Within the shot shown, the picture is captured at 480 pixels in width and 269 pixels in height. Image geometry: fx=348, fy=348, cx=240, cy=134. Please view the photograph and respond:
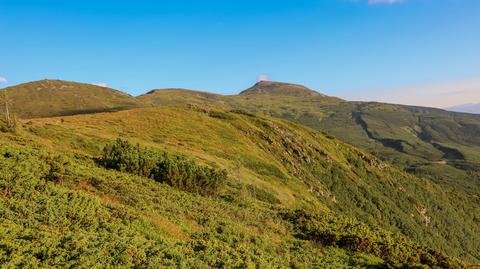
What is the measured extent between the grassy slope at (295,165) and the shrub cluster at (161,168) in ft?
11.4

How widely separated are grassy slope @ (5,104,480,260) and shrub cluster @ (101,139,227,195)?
11.4 ft

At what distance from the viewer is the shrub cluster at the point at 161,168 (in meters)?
37.5

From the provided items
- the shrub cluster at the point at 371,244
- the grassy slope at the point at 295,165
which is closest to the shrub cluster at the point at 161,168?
the grassy slope at the point at 295,165

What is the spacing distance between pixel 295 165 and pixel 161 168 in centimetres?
8422

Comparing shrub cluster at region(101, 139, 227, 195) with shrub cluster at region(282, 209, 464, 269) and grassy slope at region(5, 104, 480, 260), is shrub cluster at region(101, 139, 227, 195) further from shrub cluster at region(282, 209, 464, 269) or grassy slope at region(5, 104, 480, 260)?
shrub cluster at region(282, 209, 464, 269)

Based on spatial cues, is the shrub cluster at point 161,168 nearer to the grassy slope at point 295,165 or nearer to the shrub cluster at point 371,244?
the grassy slope at point 295,165

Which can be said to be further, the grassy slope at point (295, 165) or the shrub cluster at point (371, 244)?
the grassy slope at point (295, 165)

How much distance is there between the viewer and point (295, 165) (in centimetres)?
11806

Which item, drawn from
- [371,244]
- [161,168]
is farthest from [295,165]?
[371,244]

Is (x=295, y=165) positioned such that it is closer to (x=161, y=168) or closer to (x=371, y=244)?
(x=161, y=168)

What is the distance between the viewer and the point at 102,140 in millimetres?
57812

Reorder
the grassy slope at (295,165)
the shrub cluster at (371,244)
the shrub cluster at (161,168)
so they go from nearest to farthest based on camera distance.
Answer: the shrub cluster at (371,244)
the shrub cluster at (161,168)
the grassy slope at (295,165)

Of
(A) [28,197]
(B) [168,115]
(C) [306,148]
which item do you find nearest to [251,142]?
(B) [168,115]

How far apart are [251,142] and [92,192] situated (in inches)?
3517
